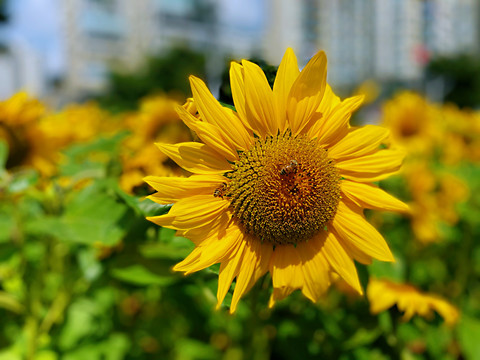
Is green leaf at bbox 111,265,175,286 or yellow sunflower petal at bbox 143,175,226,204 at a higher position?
yellow sunflower petal at bbox 143,175,226,204

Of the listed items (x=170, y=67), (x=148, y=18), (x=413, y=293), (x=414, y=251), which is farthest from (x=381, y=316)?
(x=148, y=18)

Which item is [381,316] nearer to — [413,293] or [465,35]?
[413,293]

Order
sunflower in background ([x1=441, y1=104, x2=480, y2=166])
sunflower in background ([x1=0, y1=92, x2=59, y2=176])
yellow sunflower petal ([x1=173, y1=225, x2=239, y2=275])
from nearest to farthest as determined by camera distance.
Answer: yellow sunflower petal ([x1=173, y1=225, x2=239, y2=275]) → sunflower in background ([x1=0, y1=92, x2=59, y2=176]) → sunflower in background ([x1=441, y1=104, x2=480, y2=166])

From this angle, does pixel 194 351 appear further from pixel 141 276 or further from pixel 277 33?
pixel 277 33

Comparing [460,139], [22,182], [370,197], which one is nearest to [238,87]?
[370,197]

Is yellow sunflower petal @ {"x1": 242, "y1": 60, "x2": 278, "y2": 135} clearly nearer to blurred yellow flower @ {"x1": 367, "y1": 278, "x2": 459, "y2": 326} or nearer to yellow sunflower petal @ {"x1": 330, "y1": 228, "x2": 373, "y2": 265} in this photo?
yellow sunflower petal @ {"x1": 330, "y1": 228, "x2": 373, "y2": 265}

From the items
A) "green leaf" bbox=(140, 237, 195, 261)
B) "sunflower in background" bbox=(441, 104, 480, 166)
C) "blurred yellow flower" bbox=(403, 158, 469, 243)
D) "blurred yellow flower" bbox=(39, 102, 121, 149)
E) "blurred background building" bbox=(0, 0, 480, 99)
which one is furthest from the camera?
"blurred background building" bbox=(0, 0, 480, 99)

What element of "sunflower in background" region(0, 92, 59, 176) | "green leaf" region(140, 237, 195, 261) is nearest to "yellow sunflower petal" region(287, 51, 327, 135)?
"green leaf" region(140, 237, 195, 261)

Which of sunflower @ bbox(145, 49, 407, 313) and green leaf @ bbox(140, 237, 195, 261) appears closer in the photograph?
sunflower @ bbox(145, 49, 407, 313)
